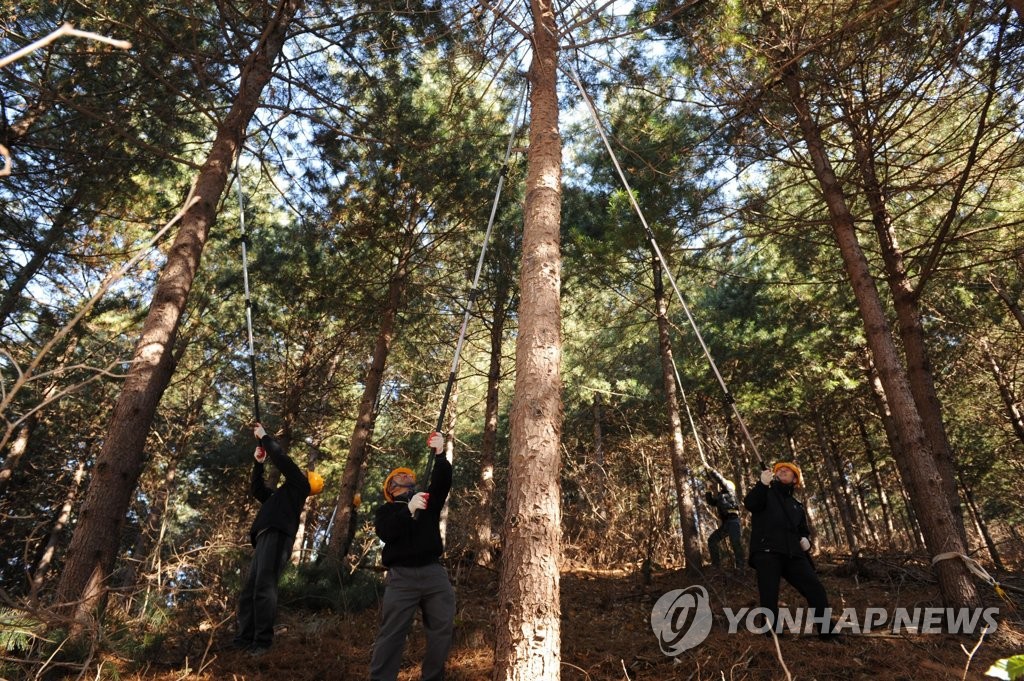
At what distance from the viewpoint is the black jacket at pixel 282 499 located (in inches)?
199

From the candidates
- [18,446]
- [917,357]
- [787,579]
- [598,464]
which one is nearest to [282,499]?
[787,579]

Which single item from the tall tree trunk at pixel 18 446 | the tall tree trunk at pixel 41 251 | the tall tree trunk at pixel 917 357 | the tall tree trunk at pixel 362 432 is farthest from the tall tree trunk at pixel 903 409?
the tall tree trunk at pixel 18 446

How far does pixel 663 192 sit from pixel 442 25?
4096 mm

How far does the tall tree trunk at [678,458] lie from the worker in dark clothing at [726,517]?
0.98ft

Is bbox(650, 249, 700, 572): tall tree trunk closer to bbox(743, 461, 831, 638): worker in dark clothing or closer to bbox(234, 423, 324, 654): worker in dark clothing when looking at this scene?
bbox(743, 461, 831, 638): worker in dark clothing

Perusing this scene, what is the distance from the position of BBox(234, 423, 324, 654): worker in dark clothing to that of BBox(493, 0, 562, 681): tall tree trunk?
2.40 meters

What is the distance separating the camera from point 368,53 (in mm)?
8406

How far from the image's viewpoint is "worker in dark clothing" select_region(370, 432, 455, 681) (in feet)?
12.9

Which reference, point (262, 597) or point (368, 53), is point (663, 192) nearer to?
point (368, 53)

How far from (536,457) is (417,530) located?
120cm

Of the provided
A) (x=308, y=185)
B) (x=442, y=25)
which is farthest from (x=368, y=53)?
(x=308, y=185)

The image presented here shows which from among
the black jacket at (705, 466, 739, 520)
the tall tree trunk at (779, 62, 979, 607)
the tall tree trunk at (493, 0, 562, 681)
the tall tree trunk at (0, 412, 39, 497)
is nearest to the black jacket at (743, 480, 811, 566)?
the tall tree trunk at (779, 62, 979, 607)

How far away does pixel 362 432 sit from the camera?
9008mm

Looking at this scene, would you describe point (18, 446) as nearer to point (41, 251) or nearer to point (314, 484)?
point (41, 251)
